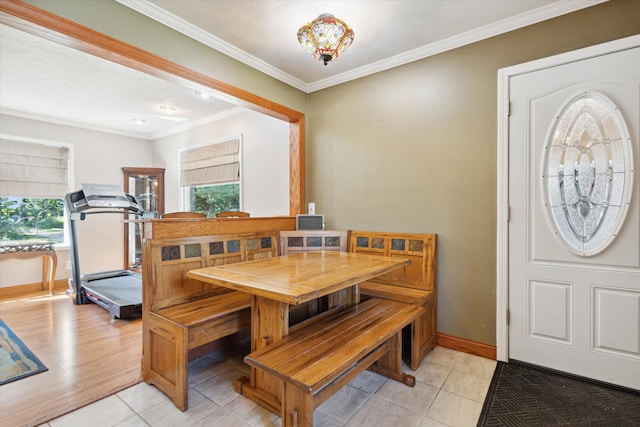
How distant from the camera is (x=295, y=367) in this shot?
1.50 metres

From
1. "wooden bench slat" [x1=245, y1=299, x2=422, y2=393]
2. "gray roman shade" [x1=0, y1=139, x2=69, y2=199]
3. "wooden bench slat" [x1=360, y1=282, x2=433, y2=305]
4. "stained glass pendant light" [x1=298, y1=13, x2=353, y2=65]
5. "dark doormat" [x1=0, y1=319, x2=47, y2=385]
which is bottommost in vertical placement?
"dark doormat" [x1=0, y1=319, x2=47, y2=385]

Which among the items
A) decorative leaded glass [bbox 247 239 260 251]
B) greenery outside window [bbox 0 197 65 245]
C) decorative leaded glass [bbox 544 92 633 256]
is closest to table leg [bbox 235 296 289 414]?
decorative leaded glass [bbox 247 239 260 251]

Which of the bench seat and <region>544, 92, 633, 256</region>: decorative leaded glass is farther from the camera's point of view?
<region>544, 92, 633, 256</region>: decorative leaded glass

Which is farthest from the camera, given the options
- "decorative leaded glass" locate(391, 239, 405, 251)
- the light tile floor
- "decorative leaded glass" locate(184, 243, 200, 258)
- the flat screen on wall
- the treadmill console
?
the treadmill console

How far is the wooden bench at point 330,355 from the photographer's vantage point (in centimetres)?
147

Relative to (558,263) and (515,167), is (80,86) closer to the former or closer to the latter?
(515,167)

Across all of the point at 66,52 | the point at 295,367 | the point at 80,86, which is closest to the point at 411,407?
the point at 295,367

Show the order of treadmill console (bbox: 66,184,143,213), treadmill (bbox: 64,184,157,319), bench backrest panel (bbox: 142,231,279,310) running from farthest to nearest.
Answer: treadmill console (bbox: 66,184,143,213)
treadmill (bbox: 64,184,157,319)
bench backrest panel (bbox: 142,231,279,310)

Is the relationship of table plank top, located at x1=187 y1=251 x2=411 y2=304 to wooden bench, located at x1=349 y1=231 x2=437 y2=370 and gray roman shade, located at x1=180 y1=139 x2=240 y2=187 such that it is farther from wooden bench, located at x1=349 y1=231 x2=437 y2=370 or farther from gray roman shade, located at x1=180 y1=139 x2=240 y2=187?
gray roman shade, located at x1=180 y1=139 x2=240 y2=187

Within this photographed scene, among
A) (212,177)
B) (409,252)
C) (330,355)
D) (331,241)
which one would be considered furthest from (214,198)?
(330,355)

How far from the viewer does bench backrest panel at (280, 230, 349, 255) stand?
10.5ft

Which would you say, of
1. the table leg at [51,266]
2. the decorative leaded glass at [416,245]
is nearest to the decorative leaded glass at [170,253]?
the decorative leaded glass at [416,245]

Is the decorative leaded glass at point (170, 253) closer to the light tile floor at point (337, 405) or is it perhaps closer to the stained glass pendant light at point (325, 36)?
the light tile floor at point (337, 405)

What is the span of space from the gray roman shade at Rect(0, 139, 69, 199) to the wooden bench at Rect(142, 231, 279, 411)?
417cm
